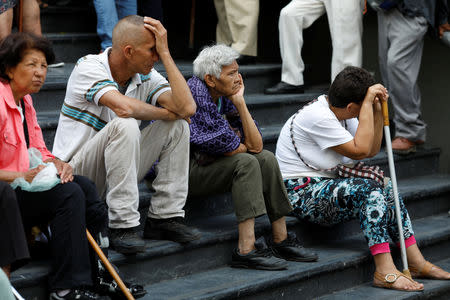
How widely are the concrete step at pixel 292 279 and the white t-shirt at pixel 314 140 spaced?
1.45ft

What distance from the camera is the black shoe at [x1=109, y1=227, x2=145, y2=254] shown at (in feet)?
11.9

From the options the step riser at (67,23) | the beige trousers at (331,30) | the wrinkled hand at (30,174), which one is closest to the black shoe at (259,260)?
the wrinkled hand at (30,174)

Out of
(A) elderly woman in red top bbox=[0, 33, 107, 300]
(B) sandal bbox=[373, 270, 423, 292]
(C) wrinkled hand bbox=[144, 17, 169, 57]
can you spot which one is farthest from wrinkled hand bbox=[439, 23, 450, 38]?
(A) elderly woman in red top bbox=[0, 33, 107, 300]

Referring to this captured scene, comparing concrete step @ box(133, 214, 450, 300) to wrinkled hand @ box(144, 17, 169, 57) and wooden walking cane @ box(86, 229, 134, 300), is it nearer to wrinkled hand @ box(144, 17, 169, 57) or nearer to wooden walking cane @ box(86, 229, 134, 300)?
wooden walking cane @ box(86, 229, 134, 300)

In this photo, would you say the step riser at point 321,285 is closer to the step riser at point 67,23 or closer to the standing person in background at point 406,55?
the standing person in background at point 406,55

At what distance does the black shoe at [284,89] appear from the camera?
555 centimetres

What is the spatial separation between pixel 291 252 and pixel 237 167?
0.53 metres

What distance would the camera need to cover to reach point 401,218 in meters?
4.26

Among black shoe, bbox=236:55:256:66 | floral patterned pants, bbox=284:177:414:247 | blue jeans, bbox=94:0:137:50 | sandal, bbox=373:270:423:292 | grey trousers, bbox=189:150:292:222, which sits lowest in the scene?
sandal, bbox=373:270:423:292

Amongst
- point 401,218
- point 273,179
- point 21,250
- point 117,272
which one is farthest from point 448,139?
point 21,250

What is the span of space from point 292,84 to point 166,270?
2152mm

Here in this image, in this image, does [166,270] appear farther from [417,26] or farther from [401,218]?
[417,26]

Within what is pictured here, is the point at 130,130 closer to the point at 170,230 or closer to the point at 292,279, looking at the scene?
the point at 170,230

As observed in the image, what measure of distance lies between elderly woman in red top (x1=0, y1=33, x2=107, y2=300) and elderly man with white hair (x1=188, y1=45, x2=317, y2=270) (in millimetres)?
792
